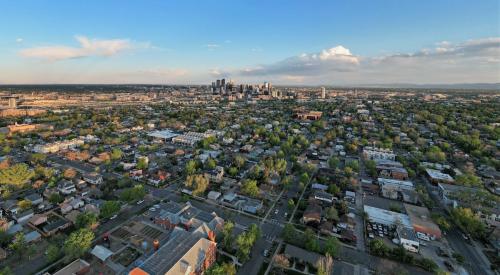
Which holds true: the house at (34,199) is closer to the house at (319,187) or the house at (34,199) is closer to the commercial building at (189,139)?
the commercial building at (189,139)

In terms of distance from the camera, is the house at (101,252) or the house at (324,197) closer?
the house at (101,252)

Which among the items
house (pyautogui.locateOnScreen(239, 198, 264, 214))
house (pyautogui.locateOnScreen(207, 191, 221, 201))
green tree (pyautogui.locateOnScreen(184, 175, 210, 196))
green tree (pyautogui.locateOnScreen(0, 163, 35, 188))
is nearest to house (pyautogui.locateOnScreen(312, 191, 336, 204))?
house (pyautogui.locateOnScreen(239, 198, 264, 214))

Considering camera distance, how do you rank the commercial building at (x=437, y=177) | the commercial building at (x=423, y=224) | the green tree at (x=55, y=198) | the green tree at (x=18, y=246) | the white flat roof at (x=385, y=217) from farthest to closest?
1. the commercial building at (x=437, y=177)
2. the green tree at (x=55, y=198)
3. the white flat roof at (x=385, y=217)
4. the commercial building at (x=423, y=224)
5. the green tree at (x=18, y=246)

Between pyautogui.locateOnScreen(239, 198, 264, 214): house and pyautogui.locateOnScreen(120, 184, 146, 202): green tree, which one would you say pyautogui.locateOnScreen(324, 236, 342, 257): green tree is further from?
pyautogui.locateOnScreen(120, 184, 146, 202): green tree

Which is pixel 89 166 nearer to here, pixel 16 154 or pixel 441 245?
pixel 16 154

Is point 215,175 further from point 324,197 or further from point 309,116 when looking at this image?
point 309,116

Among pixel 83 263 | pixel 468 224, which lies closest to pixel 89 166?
pixel 83 263

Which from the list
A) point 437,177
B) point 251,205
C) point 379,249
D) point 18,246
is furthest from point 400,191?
point 18,246

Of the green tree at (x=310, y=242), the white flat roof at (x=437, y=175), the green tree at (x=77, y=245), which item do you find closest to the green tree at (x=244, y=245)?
the green tree at (x=310, y=242)
